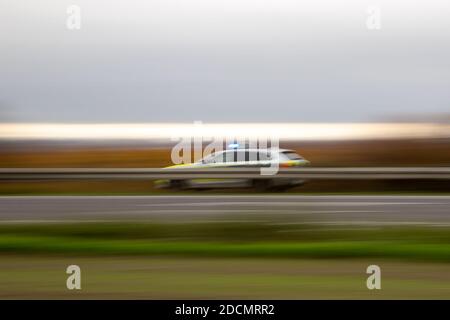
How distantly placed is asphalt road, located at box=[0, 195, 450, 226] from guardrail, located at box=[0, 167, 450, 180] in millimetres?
484

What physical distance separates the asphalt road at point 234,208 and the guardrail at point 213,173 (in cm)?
48

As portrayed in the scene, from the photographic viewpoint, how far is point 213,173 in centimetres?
1415

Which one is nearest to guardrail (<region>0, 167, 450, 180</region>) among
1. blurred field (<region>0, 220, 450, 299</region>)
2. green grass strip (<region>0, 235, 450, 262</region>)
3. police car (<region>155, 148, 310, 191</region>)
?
police car (<region>155, 148, 310, 191</region>)

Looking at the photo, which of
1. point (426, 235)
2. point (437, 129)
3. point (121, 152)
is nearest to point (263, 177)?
point (121, 152)

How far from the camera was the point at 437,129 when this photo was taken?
49.5 ft

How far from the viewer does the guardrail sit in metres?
13.5

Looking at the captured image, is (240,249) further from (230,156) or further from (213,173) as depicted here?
(230,156)

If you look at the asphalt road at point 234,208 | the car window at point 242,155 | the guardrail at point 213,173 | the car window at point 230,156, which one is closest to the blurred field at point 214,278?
the asphalt road at point 234,208

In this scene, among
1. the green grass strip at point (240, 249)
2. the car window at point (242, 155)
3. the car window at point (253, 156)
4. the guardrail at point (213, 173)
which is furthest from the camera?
the car window at point (253, 156)

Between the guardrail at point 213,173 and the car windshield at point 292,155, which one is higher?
the car windshield at point 292,155

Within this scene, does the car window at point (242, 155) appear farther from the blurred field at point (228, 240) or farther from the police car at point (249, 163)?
the blurred field at point (228, 240)

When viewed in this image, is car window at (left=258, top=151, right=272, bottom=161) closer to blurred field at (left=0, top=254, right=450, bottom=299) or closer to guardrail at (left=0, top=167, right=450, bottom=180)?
guardrail at (left=0, top=167, right=450, bottom=180)

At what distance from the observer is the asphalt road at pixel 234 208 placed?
1072cm

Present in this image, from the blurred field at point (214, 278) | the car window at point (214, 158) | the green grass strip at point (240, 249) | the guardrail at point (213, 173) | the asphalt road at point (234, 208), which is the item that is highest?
the car window at point (214, 158)
